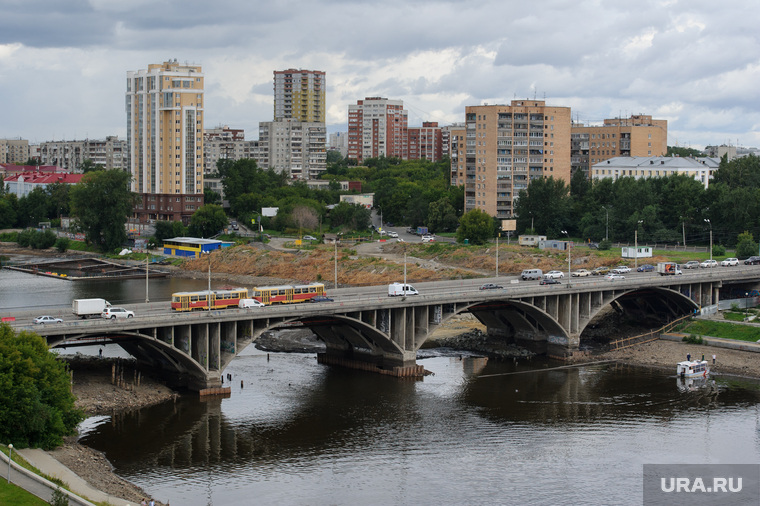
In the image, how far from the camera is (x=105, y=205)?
157750 millimetres

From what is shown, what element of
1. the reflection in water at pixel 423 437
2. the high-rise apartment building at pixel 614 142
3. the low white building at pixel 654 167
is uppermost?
the high-rise apartment building at pixel 614 142

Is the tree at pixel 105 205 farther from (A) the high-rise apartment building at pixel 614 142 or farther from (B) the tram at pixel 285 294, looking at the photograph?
(B) the tram at pixel 285 294

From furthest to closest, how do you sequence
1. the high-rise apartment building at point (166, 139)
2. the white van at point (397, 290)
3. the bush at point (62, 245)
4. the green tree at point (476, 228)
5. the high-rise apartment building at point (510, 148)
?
the bush at point (62, 245), the high-rise apartment building at point (166, 139), the high-rise apartment building at point (510, 148), the green tree at point (476, 228), the white van at point (397, 290)

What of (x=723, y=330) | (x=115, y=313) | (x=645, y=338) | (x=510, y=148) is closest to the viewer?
(x=115, y=313)

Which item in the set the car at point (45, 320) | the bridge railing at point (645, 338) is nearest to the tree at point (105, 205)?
the bridge railing at point (645, 338)

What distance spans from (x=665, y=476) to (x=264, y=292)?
33.6 m

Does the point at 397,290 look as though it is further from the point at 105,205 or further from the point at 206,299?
the point at 105,205

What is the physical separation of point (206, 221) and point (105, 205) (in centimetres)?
1749

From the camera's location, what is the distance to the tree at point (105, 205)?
156 meters

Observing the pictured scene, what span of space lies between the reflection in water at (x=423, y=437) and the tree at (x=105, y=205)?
89.2 meters

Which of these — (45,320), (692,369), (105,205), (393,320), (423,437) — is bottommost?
(423,437)

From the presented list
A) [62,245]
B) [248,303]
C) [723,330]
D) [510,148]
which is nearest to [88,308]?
[248,303]

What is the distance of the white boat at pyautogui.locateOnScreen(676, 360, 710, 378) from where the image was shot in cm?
7556

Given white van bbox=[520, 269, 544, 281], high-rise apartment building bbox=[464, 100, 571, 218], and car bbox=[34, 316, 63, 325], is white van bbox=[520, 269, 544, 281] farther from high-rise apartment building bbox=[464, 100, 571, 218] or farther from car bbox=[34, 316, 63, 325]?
high-rise apartment building bbox=[464, 100, 571, 218]
